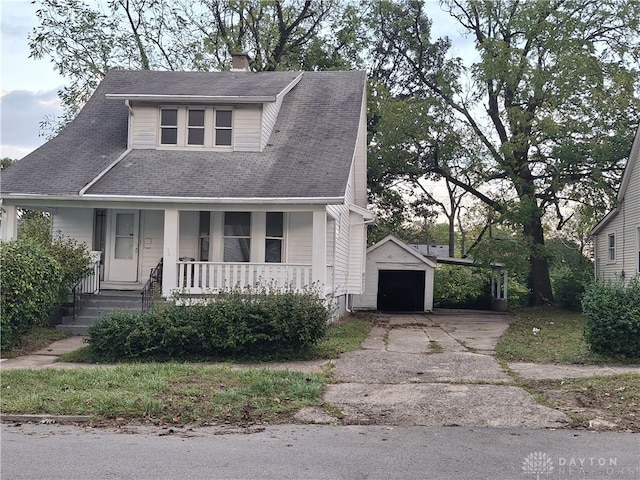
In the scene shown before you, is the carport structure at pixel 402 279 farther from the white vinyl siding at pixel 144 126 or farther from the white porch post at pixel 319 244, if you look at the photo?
the white vinyl siding at pixel 144 126

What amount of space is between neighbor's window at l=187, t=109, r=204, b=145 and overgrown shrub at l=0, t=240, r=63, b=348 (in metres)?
6.03

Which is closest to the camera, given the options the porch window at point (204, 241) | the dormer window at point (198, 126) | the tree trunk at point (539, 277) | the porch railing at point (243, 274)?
the porch railing at point (243, 274)

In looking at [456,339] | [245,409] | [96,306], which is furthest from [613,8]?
[245,409]

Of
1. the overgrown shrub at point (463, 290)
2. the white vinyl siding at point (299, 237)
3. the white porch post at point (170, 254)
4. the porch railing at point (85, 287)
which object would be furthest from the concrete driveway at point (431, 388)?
the overgrown shrub at point (463, 290)

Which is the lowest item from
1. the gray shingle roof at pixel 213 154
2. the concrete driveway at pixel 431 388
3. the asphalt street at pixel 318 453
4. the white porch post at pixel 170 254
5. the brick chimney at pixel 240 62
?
the asphalt street at pixel 318 453

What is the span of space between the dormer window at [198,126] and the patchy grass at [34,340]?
6.30m

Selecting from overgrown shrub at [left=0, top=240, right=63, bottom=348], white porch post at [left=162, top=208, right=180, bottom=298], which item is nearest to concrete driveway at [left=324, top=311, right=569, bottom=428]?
white porch post at [left=162, top=208, right=180, bottom=298]

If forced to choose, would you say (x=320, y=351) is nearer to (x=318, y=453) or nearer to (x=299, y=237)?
(x=299, y=237)

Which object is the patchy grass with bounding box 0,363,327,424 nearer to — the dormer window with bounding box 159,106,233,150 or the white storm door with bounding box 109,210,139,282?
the white storm door with bounding box 109,210,139,282

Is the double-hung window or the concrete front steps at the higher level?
the double-hung window

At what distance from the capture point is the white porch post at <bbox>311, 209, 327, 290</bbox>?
14805 mm

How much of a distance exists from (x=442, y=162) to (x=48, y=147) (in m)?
15.5

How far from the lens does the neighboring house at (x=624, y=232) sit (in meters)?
Result: 22.0

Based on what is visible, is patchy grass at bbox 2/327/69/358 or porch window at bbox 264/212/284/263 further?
porch window at bbox 264/212/284/263
